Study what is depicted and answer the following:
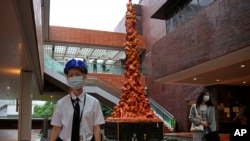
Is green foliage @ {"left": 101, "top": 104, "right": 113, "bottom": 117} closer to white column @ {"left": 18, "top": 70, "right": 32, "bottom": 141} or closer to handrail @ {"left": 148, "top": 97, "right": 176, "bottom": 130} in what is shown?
handrail @ {"left": 148, "top": 97, "right": 176, "bottom": 130}

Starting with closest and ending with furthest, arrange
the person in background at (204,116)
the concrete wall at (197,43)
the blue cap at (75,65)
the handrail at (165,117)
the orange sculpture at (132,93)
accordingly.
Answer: the blue cap at (75,65) < the person in background at (204,116) < the concrete wall at (197,43) < the orange sculpture at (132,93) < the handrail at (165,117)

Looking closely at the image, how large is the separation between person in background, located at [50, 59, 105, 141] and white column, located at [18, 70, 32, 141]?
1033cm

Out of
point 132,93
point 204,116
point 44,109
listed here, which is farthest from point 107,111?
point 204,116

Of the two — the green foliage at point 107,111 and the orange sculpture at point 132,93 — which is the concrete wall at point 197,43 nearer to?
the orange sculpture at point 132,93

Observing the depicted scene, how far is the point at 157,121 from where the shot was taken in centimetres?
899

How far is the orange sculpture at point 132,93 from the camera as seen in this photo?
363 inches

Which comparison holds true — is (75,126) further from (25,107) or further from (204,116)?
(25,107)

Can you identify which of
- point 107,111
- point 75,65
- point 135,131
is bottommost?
point 135,131

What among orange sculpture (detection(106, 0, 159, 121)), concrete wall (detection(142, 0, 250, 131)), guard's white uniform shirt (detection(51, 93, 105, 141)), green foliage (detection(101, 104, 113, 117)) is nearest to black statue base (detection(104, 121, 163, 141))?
orange sculpture (detection(106, 0, 159, 121))

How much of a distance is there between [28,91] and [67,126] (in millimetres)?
10719

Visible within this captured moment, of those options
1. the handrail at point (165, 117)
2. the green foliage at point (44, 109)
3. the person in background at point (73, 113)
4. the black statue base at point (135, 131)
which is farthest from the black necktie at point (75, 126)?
the green foliage at point (44, 109)

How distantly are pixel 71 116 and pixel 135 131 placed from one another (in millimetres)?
6481

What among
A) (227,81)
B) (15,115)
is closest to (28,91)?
(227,81)

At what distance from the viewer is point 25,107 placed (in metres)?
12.5
